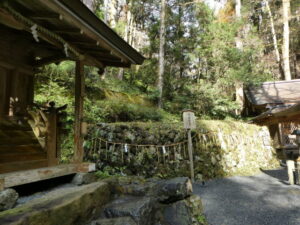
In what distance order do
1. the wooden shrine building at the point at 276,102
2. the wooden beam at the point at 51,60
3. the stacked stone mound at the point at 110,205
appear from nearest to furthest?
the stacked stone mound at the point at 110,205 → the wooden beam at the point at 51,60 → the wooden shrine building at the point at 276,102

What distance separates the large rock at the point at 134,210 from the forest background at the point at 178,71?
4355 millimetres

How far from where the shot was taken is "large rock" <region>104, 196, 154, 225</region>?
2469 mm

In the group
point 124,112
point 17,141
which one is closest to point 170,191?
point 17,141

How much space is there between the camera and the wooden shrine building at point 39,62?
2357 millimetres

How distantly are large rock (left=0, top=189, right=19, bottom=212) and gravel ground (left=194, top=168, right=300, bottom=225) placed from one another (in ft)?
10.4

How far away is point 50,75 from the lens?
7.58 meters

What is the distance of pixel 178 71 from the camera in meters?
14.5

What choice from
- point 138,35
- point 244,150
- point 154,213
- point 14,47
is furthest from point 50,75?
point 138,35

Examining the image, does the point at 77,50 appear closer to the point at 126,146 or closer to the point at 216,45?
the point at 126,146

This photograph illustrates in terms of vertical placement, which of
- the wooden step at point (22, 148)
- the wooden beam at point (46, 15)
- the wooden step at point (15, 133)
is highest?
the wooden beam at point (46, 15)

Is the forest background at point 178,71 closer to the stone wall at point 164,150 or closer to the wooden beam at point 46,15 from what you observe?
the stone wall at point 164,150

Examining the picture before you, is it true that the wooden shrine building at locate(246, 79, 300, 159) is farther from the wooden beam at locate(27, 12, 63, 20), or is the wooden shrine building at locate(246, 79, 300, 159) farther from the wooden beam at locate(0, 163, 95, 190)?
the wooden beam at locate(27, 12, 63, 20)

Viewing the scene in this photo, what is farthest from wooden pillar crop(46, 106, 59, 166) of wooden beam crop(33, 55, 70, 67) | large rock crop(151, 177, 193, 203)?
large rock crop(151, 177, 193, 203)

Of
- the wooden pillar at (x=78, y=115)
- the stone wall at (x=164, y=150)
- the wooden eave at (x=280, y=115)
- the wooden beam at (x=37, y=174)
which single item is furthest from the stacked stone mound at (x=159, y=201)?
the wooden eave at (x=280, y=115)
